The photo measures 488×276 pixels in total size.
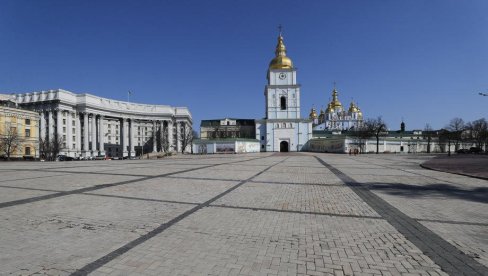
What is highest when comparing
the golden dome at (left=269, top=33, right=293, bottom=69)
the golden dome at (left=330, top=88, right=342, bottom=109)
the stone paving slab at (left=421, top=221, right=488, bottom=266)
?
the golden dome at (left=269, top=33, right=293, bottom=69)

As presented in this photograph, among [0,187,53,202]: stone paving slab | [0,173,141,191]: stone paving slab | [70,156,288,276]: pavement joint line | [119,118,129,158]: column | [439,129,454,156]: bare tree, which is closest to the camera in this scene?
[70,156,288,276]: pavement joint line

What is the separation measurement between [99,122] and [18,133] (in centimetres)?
3922

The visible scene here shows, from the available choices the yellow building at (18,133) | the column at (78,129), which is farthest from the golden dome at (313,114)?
the yellow building at (18,133)

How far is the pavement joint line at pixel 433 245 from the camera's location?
382 centimetres

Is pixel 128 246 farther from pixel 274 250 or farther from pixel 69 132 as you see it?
pixel 69 132

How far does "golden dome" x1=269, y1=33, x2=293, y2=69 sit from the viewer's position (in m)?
72.9

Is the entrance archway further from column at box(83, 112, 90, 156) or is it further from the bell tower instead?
column at box(83, 112, 90, 156)

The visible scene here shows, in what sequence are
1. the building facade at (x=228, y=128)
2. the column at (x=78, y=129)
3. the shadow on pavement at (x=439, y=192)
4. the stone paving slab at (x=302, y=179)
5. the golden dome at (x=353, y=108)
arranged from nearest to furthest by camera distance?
the shadow on pavement at (x=439, y=192) → the stone paving slab at (x=302, y=179) → the column at (x=78, y=129) → the building facade at (x=228, y=128) → the golden dome at (x=353, y=108)

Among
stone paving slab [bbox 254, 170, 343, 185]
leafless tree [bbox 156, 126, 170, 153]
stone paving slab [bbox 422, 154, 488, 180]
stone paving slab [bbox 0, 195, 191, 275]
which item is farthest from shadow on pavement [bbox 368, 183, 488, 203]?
leafless tree [bbox 156, 126, 170, 153]

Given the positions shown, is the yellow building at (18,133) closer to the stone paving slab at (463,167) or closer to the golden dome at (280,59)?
the golden dome at (280,59)

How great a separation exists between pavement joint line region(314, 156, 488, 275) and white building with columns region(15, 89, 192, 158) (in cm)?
8082

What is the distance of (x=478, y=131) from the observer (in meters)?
73.4

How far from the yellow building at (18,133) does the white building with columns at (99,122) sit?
8914mm

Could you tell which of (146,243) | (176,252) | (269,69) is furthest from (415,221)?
(269,69)
